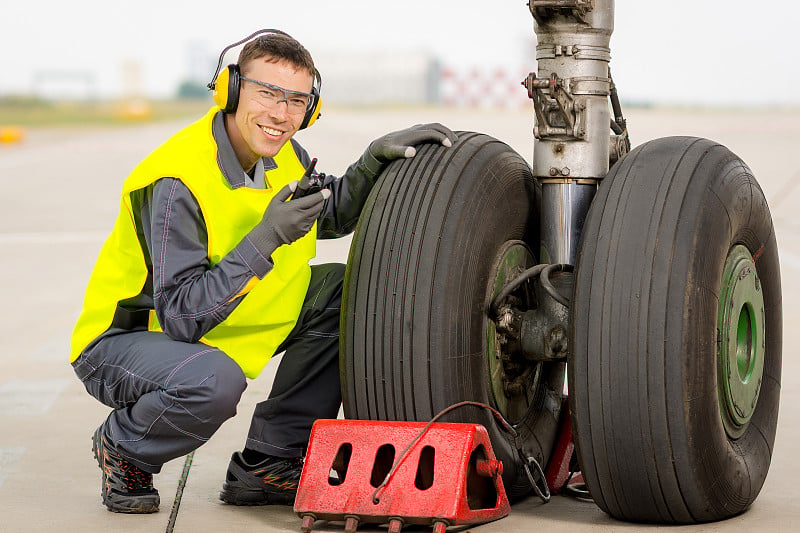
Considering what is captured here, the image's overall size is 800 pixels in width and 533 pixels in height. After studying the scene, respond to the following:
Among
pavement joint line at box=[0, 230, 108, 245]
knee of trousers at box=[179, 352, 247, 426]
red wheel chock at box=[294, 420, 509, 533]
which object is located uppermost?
knee of trousers at box=[179, 352, 247, 426]

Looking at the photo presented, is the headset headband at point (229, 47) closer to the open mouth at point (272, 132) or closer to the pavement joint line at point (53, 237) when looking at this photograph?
the open mouth at point (272, 132)

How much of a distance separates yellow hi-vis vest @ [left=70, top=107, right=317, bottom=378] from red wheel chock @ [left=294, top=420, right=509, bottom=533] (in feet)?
1.27

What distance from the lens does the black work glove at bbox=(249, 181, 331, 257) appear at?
9.37 ft

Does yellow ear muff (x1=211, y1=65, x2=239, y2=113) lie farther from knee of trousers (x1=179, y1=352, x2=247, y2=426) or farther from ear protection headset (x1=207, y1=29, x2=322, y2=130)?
knee of trousers (x1=179, y1=352, x2=247, y2=426)

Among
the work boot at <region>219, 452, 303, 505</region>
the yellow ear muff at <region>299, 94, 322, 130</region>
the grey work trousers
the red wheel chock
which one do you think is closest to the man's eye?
the yellow ear muff at <region>299, 94, 322, 130</region>

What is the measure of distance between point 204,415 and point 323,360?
1.45 feet

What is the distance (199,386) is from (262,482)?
16.2 inches

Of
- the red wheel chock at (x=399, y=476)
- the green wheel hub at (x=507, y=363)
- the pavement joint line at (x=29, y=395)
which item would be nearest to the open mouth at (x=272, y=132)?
the green wheel hub at (x=507, y=363)

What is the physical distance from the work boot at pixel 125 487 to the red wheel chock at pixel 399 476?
48 cm

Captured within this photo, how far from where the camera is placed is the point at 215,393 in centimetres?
294

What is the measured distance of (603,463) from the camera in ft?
9.04

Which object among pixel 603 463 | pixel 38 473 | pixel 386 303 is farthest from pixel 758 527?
pixel 38 473

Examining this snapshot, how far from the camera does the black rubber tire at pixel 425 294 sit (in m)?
2.87

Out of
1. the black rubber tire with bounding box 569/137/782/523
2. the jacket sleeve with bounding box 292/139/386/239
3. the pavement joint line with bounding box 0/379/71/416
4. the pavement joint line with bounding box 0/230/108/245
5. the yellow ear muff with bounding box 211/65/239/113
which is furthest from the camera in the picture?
the pavement joint line with bounding box 0/230/108/245
